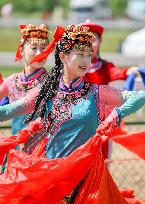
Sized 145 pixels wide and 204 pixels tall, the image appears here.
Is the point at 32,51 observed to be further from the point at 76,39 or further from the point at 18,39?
the point at 18,39

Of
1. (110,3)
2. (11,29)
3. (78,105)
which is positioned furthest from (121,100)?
(110,3)

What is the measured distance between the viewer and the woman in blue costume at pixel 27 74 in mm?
6402

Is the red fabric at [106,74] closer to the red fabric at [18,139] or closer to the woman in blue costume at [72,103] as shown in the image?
the red fabric at [18,139]

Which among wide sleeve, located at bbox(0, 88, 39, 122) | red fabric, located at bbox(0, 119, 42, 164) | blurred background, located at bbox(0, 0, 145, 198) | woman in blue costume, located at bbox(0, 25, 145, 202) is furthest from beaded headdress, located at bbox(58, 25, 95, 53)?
blurred background, located at bbox(0, 0, 145, 198)

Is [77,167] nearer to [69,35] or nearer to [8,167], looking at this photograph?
[8,167]

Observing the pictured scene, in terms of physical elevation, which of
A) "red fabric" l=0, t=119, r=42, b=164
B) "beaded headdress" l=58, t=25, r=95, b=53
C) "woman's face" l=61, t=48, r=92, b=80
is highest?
"beaded headdress" l=58, t=25, r=95, b=53

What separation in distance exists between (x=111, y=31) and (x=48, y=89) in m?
30.1

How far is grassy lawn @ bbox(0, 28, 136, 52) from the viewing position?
2775 centimetres

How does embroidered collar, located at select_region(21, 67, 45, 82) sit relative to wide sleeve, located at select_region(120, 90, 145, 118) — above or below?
below

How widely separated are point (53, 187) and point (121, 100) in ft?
2.17

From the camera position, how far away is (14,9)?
5103cm

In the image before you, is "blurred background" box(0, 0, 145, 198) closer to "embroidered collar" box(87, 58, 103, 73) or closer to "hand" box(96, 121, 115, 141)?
"embroidered collar" box(87, 58, 103, 73)

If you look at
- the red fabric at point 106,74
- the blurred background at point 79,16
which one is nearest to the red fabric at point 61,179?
the red fabric at point 106,74

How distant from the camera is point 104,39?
31.9 metres
